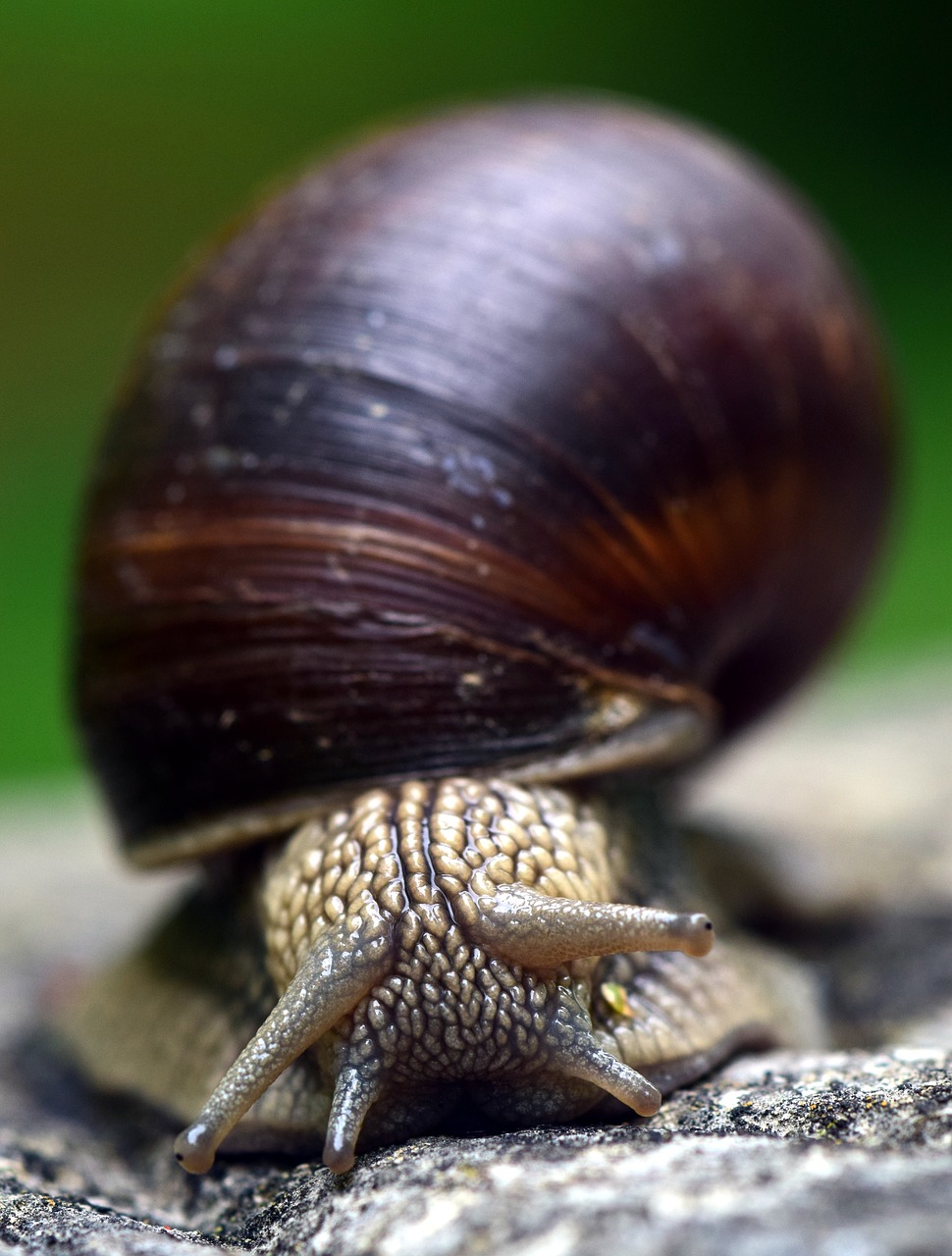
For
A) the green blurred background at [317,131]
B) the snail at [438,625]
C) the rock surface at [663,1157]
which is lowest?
the rock surface at [663,1157]

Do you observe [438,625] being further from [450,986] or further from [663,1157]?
[663,1157]

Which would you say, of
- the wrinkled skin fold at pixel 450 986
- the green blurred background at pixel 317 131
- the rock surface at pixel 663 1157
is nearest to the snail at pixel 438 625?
the wrinkled skin fold at pixel 450 986

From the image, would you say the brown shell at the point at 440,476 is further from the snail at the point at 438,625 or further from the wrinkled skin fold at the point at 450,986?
the wrinkled skin fold at the point at 450,986

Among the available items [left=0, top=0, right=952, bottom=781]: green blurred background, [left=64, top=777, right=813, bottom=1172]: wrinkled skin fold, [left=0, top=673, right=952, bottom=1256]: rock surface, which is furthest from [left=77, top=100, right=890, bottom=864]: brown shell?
[left=0, top=0, right=952, bottom=781]: green blurred background

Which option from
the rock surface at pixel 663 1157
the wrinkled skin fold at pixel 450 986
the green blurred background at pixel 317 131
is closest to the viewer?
the rock surface at pixel 663 1157

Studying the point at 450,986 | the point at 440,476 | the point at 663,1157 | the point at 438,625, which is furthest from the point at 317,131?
the point at 663,1157

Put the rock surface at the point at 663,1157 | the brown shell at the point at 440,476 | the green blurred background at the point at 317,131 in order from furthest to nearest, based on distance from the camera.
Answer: the green blurred background at the point at 317,131, the brown shell at the point at 440,476, the rock surface at the point at 663,1157

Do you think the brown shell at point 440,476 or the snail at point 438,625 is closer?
the snail at point 438,625
